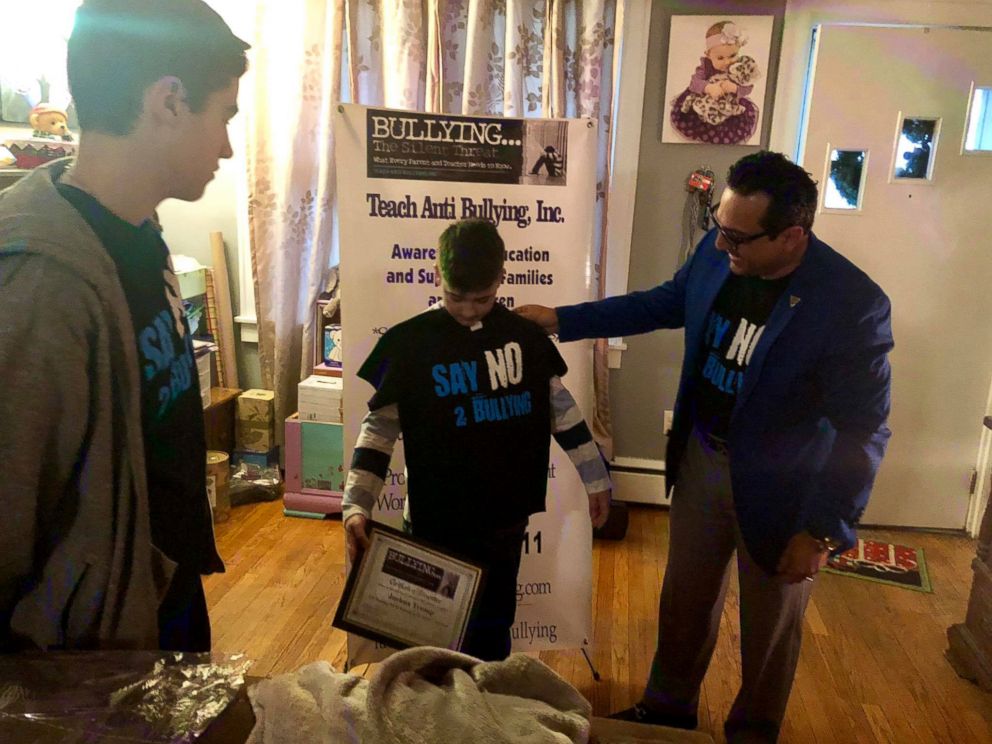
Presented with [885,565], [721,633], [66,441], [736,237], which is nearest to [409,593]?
[66,441]

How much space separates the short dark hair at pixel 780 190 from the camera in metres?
1.38

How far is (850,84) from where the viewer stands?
8.73 ft

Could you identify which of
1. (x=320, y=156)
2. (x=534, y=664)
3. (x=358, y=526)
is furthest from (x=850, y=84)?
(x=534, y=664)

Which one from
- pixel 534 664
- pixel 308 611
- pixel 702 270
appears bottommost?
pixel 308 611

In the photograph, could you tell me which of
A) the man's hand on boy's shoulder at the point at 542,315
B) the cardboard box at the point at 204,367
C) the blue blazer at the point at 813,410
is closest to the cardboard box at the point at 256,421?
the cardboard box at the point at 204,367

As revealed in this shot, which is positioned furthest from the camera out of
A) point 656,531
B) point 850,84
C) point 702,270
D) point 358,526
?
point 656,531

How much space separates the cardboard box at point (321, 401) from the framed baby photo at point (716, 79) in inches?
64.8

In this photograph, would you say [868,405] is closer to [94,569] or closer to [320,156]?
[94,569]

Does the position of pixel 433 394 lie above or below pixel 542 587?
above

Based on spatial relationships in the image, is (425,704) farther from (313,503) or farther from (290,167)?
(290,167)

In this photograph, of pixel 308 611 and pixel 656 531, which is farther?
pixel 656 531

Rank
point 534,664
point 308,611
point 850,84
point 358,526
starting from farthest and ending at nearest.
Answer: point 850,84 → point 308,611 → point 358,526 → point 534,664

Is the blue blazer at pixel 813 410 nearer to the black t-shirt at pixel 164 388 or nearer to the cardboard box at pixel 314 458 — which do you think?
the black t-shirt at pixel 164 388

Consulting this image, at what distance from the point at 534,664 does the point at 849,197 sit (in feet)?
8.42
